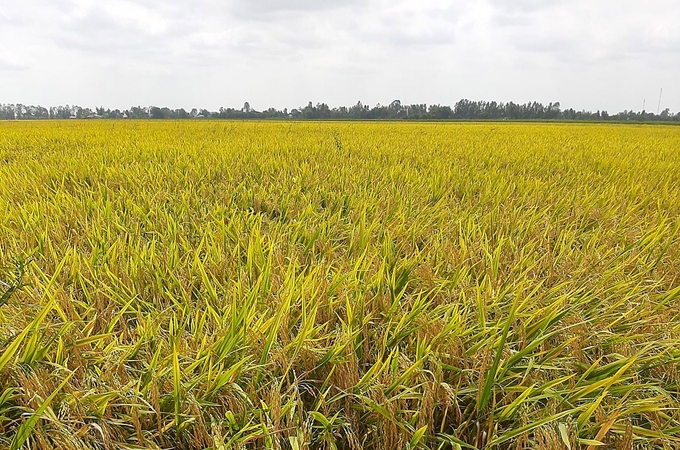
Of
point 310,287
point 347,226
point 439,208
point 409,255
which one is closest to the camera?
point 310,287

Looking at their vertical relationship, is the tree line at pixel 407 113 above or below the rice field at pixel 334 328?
above

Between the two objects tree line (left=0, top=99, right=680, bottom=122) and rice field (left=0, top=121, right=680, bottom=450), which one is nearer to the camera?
rice field (left=0, top=121, right=680, bottom=450)

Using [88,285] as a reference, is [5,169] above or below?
above

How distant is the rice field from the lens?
625 mm

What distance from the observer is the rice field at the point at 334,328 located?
0.62 m

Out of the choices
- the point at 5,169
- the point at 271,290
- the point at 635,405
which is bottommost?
the point at 635,405

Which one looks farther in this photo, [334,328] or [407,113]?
[407,113]

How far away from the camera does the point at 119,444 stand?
1.90ft

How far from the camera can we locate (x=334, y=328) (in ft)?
3.09

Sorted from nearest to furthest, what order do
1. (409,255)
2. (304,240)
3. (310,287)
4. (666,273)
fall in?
(310,287), (666,273), (409,255), (304,240)

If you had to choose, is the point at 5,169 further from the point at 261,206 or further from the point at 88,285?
the point at 88,285

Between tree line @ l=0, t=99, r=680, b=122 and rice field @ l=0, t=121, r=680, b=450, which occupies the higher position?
tree line @ l=0, t=99, r=680, b=122

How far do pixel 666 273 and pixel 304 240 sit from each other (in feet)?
4.56

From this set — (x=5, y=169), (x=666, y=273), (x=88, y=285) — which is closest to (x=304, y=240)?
(x=88, y=285)
